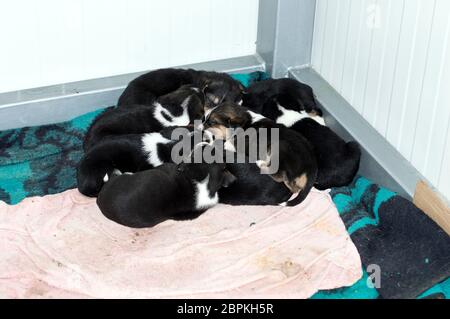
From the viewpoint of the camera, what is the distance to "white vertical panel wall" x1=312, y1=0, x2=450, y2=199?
3307mm

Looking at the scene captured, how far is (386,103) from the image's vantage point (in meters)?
3.81

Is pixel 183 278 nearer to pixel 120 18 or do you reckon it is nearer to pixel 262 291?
pixel 262 291

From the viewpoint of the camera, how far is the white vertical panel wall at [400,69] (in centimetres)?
331

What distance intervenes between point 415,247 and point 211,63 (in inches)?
79.1

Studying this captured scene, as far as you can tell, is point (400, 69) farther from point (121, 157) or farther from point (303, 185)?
point (121, 157)

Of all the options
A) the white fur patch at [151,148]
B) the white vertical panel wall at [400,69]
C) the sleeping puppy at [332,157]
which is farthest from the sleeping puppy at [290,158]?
the white vertical panel wall at [400,69]

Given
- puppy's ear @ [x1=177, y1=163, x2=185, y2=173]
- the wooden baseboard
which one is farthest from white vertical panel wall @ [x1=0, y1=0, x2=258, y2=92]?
the wooden baseboard

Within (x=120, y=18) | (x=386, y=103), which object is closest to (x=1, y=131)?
(x=120, y=18)

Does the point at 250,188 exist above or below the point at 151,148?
below

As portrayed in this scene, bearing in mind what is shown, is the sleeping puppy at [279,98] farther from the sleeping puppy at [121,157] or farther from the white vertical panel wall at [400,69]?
the sleeping puppy at [121,157]

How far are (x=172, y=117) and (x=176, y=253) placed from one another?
0.84 m

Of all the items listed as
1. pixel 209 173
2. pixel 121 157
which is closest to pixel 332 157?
pixel 209 173

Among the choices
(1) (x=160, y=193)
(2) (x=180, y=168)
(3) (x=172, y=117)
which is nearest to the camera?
(1) (x=160, y=193)

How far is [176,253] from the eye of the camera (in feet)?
11.3
